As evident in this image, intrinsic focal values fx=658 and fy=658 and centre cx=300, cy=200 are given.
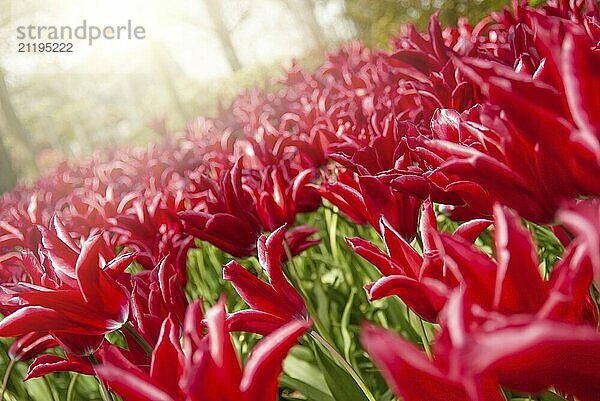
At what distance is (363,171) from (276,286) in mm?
398

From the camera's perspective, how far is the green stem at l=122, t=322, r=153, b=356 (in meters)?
0.98

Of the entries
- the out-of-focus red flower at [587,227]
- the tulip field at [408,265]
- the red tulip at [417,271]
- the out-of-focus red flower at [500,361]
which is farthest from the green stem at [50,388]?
the out-of-focus red flower at [587,227]

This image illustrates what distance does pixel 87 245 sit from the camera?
0.98 m

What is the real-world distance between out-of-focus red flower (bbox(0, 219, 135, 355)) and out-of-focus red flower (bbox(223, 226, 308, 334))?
207mm

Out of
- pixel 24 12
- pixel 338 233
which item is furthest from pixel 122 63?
pixel 338 233

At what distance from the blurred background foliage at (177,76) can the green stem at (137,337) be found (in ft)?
16.1

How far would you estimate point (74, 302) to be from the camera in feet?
3.13

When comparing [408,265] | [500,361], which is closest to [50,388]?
[408,265]

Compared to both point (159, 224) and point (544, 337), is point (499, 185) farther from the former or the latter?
point (159, 224)

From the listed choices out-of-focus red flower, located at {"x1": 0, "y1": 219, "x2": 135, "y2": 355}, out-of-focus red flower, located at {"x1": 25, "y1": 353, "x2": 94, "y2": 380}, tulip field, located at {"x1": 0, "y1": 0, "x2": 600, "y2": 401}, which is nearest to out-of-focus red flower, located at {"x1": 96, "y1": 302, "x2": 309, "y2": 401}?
→ tulip field, located at {"x1": 0, "y1": 0, "x2": 600, "y2": 401}

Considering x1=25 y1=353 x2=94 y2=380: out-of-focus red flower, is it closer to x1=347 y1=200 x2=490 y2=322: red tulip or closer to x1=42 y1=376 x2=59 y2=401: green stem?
x1=347 y1=200 x2=490 y2=322: red tulip

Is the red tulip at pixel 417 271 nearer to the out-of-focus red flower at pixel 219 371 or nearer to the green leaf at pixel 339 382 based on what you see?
the out-of-focus red flower at pixel 219 371

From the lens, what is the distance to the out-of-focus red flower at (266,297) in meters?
0.85

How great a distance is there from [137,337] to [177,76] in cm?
4953
